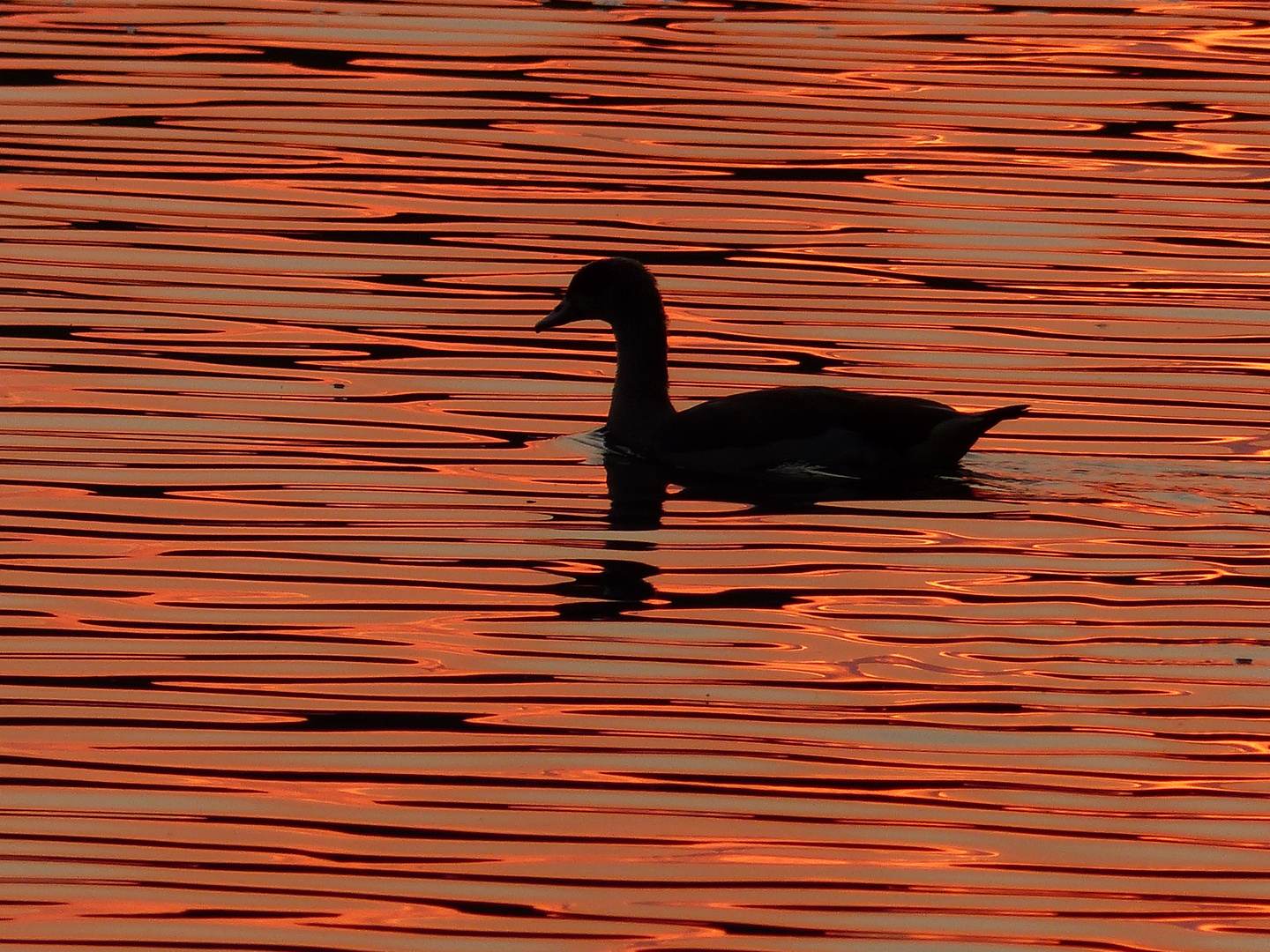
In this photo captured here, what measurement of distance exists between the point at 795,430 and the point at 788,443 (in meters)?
0.06

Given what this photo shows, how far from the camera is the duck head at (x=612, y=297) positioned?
1196 centimetres

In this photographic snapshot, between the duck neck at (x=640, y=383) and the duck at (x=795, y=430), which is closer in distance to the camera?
the duck at (x=795, y=430)

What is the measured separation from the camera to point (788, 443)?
35.9ft

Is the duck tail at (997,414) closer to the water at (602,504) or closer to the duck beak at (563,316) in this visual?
the water at (602,504)

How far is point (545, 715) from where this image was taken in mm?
7363

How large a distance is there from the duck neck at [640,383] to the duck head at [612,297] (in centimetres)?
1

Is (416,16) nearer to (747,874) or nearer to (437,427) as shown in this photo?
(437,427)

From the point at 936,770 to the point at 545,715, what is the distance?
1.16 metres

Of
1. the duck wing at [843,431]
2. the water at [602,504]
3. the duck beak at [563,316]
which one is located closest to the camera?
the water at [602,504]

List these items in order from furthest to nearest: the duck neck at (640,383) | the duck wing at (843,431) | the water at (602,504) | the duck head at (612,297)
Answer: the duck head at (612,297) < the duck neck at (640,383) < the duck wing at (843,431) < the water at (602,504)

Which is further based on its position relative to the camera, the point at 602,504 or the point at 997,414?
the point at 997,414

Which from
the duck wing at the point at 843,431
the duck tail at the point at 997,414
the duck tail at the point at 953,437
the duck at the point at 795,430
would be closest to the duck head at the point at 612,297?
the duck at the point at 795,430

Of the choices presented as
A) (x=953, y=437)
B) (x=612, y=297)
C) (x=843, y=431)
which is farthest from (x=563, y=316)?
(x=953, y=437)

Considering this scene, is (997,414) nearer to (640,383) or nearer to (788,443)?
(788,443)
